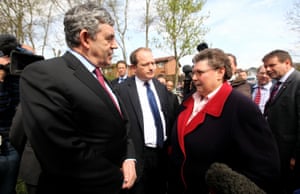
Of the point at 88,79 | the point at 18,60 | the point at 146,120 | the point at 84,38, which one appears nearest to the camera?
the point at 88,79

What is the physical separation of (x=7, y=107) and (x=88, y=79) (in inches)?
54.3

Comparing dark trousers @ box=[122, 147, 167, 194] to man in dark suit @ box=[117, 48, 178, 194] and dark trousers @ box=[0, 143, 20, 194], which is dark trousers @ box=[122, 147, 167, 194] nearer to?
man in dark suit @ box=[117, 48, 178, 194]

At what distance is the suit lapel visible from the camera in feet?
5.32

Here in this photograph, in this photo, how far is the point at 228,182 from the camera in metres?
1.40

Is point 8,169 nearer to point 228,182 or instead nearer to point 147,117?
point 147,117

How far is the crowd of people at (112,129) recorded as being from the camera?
4.83 feet

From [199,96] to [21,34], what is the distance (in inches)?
619

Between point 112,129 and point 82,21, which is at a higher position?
point 82,21

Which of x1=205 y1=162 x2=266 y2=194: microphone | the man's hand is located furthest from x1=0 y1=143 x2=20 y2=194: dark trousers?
x1=205 y1=162 x2=266 y2=194: microphone

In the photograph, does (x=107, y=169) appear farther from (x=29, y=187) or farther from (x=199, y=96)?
(x=199, y=96)

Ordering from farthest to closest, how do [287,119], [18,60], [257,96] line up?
[257,96] < [287,119] < [18,60]

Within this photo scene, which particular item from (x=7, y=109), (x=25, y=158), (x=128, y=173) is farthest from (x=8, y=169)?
(x=128, y=173)

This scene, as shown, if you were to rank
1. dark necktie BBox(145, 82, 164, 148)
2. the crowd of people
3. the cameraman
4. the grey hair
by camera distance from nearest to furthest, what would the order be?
1. the crowd of people
2. the grey hair
3. the cameraman
4. dark necktie BBox(145, 82, 164, 148)

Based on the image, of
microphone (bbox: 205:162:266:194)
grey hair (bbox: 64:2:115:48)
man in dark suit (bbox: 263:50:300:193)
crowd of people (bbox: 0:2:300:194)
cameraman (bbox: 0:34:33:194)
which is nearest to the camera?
microphone (bbox: 205:162:266:194)
